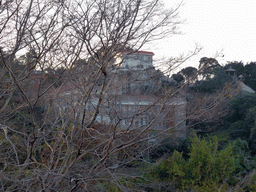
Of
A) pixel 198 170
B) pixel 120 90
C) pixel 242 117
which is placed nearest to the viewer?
pixel 120 90

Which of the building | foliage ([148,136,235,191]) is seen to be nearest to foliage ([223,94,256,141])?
foliage ([148,136,235,191])

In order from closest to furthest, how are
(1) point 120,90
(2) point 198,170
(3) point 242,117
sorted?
(1) point 120,90 < (2) point 198,170 < (3) point 242,117

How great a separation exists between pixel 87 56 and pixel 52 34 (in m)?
0.76

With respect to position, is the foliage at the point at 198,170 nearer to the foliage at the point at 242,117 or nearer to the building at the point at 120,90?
the building at the point at 120,90

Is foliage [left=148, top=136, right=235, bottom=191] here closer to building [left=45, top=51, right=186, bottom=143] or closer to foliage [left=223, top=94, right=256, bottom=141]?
building [left=45, top=51, right=186, bottom=143]

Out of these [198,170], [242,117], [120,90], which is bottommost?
[198,170]

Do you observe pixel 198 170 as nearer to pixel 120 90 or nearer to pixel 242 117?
pixel 120 90

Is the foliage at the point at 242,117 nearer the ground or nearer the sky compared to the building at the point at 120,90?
nearer the ground

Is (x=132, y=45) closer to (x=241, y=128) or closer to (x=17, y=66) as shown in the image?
(x=17, y=66)

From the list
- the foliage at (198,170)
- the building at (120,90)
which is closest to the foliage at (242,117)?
the foliage at (198,170)

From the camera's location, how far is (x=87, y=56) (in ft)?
13.3

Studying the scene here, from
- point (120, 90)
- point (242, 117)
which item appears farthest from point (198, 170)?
point (242, 117)

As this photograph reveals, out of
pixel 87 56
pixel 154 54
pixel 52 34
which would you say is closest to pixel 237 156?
pixel 154 54

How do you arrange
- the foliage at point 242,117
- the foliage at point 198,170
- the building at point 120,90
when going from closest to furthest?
1. the building at point 120,90
2. the foliage at point 198,170
3. the foliage at point 242,117
